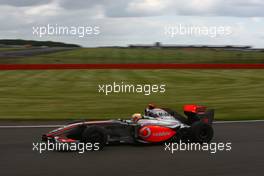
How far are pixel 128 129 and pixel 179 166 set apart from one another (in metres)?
1.86

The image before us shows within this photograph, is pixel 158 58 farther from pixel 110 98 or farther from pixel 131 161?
pixel 131 161

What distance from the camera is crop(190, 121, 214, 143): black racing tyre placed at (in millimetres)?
9445

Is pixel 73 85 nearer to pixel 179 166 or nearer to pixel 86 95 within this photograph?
pixel 86 95

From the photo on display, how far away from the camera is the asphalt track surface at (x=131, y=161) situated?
723cm

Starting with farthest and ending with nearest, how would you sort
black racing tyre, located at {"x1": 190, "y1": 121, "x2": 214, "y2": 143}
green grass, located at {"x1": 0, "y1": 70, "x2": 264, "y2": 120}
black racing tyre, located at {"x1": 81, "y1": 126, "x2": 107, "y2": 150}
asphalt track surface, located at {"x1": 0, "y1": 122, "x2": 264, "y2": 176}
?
green grass, located at {"x1": 0, "y1": 70, "x2": 264, "y2": 120}, black racing tyre, located at {"x1": 190, "y1": 121, "x2": 214, "y2": 143}, black racing tyre, located at {"x1": 81, "y1": 126, "x2": 107, "y2": 150}, asphalt track surface, located at {"x1": 0, "y1": 122, "x2": 264, "y2": 176}

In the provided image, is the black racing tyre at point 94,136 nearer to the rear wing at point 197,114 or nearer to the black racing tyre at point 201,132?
the black racing tyre at point 201,132

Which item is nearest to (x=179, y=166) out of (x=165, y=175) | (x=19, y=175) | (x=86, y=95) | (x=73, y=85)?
(x=165, y=175)

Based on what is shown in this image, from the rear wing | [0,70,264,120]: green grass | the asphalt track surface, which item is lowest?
the asphalt track surface

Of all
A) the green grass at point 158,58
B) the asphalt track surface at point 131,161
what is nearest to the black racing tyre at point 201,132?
the asphalt track surface at point 131,161

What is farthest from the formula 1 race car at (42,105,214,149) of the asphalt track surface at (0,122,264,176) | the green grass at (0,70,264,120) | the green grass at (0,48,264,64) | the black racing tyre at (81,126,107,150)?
the green grass at (0,48,264,64)

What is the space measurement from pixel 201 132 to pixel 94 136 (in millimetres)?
2309

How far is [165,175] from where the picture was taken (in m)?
7.01

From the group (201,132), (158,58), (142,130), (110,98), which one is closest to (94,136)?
(142,130)

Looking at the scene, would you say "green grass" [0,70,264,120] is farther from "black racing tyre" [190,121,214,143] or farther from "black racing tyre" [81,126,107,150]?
"black racing tyre" [81,126,107,150]
